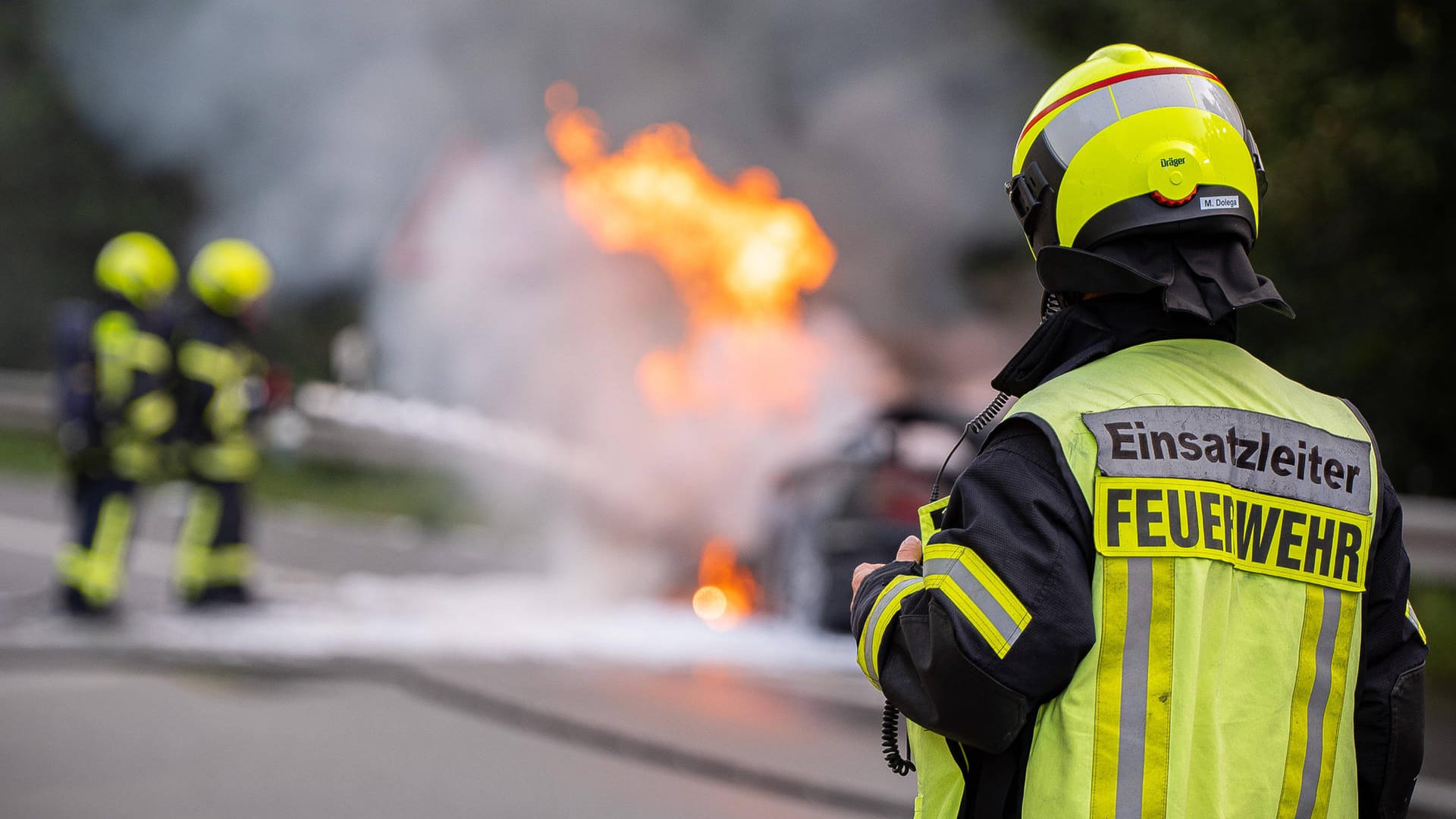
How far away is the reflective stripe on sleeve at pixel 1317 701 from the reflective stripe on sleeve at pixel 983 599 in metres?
0.42

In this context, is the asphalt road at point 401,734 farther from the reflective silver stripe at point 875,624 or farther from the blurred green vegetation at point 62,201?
the blurred green vegetation at point 62,201

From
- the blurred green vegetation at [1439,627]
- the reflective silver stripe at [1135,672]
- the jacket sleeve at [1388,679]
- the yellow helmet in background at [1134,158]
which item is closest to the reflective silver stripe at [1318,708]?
the jacket sleeve at [1388,679]

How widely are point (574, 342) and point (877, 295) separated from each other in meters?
3.20

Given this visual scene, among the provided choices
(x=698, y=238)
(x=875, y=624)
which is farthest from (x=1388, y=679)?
(x=698, y=238)

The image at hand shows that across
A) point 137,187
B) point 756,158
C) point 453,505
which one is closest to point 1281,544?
point 756,158

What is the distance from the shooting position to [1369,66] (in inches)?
396

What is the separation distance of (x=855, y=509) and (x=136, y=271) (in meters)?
4.32

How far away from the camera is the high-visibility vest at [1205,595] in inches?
79.1

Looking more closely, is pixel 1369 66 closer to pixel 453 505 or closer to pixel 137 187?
pixel 453 505

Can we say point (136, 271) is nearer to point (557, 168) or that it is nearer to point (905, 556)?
point (557, 168)

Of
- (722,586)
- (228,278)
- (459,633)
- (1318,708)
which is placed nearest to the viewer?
(1318,708)

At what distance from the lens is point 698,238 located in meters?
11.4

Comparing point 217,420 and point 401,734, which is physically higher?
point 217,420

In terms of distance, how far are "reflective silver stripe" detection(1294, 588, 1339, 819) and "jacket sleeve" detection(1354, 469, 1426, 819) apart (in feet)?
0.41
